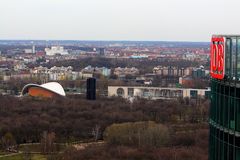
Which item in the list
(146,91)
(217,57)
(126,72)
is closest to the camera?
(217,57)

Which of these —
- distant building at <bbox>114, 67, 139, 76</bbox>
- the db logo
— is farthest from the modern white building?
the db logo

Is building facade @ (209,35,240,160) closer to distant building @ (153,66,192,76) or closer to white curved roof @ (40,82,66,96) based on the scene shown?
white curved roof @ (40,82,66,96)

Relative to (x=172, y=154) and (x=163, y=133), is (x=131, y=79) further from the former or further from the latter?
(x=172, y=154)

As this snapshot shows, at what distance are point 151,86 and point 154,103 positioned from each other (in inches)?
1098

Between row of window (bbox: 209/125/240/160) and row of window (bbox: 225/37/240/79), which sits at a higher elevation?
row of window (bbox: 225/37/240/79)

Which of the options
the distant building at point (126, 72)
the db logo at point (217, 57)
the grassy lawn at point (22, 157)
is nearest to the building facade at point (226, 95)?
the db logo at point (217, 57)

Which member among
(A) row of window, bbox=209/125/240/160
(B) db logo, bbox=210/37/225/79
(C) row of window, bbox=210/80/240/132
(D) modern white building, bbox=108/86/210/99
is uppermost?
(B) db logo, bbox=210/37/225/79

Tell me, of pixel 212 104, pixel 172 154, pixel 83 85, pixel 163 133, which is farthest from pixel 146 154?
pixel 83 85

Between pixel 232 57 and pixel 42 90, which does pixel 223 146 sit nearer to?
pixel 232 57

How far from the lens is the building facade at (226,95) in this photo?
14344 millimetres

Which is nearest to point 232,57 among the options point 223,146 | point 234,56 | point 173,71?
point 234,56

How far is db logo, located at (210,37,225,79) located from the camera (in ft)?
48.4

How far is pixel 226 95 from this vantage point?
581 inches

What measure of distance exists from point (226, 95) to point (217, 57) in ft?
3.33
